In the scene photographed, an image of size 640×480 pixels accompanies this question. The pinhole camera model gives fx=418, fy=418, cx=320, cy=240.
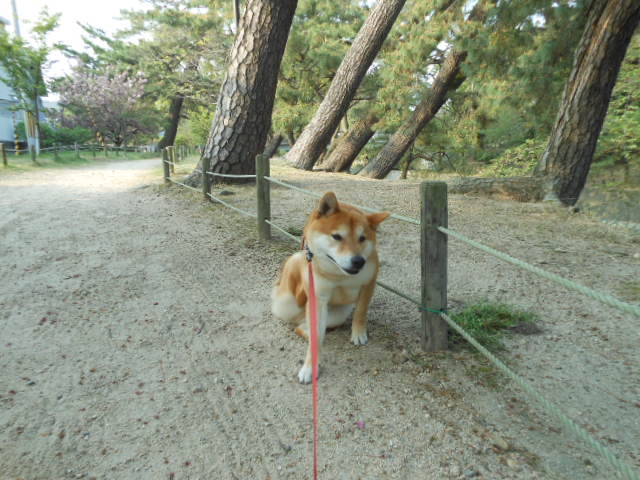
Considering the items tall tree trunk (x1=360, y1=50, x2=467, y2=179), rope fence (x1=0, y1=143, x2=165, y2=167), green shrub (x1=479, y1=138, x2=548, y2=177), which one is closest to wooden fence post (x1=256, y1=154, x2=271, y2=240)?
tall tree trunk (x1=360, y1=50, x2=467, y2=179)

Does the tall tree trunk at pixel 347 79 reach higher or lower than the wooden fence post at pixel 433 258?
higher

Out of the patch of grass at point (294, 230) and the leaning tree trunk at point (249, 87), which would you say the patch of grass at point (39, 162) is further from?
the patch of grass at point (294, 230)

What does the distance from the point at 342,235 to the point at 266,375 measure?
1114 mm

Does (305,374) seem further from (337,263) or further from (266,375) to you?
(337,263)

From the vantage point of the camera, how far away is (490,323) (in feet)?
10.6

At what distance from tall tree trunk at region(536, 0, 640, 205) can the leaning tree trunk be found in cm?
487

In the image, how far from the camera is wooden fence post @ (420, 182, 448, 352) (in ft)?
8.65

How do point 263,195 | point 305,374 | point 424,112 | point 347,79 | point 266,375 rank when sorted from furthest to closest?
point 424,112, point 347,79, point 263,195, point 266,375, point 305,374

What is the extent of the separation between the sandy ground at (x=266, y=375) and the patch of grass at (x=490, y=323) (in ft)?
0.39

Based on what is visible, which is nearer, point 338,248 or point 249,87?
point 338,248

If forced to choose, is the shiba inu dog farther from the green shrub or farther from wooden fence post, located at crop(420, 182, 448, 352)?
the green shrub

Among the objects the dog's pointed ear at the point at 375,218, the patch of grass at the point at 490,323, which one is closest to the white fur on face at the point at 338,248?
the dog's pointed ear at the point at 375,218

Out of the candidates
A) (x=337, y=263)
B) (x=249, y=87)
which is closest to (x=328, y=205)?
(x=337, y=263)

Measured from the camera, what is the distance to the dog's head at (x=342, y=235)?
7.75 feet
